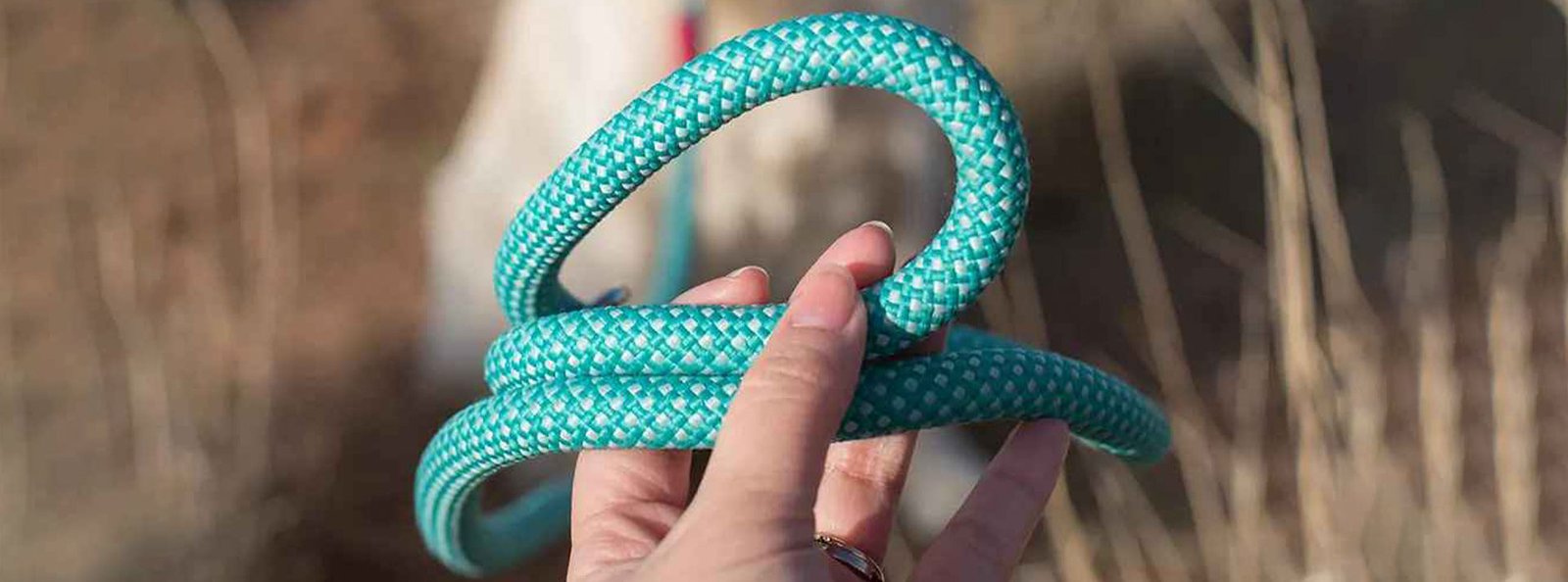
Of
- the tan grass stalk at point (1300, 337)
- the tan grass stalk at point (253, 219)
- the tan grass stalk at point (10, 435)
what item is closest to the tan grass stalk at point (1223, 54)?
the tan grass stalk at point (1300, 337)

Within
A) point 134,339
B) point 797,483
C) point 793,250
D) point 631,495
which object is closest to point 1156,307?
→ point 793,250

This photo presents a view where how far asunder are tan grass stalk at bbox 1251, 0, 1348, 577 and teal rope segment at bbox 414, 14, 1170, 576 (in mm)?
461

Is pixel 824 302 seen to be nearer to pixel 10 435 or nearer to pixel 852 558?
pixel 852 558

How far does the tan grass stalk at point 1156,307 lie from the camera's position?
1182 mm

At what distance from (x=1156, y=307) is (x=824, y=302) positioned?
84 centimetres

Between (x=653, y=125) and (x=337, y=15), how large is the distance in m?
0.83

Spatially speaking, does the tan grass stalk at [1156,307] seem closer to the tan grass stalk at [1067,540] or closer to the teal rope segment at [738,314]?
the tan grass stalk at [1067,540]

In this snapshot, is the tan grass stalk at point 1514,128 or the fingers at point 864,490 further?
the tan grass stalk at point 1514,128

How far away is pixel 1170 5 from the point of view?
1332 mm

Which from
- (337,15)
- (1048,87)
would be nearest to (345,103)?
(337,15)

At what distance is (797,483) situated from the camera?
0.50 meters

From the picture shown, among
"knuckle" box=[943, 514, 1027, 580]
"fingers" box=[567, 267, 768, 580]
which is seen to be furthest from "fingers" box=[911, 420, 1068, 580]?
"fingers" box=[567, 267, 768, 580]

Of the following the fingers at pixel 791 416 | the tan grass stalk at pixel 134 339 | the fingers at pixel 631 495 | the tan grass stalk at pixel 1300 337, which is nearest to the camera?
the fingers at pixel 791 416

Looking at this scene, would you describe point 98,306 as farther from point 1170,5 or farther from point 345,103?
point 1170,5
